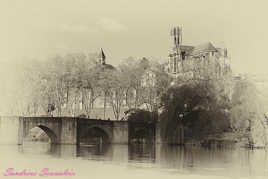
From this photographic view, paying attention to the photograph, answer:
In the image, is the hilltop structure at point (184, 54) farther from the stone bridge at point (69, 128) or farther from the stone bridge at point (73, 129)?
the stone bridge at point (69, 128)

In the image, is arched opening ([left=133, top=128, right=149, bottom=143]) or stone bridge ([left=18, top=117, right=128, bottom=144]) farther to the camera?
arched opening ([left=133, top=128, right=149, bottom=143])

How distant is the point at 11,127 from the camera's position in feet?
146

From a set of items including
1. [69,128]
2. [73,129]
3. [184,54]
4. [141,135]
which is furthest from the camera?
[184,54]

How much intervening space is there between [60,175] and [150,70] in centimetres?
3999

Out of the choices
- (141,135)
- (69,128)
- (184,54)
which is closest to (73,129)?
(69,128)

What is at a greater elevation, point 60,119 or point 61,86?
point 61,86

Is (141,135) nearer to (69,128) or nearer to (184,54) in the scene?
(69,128)

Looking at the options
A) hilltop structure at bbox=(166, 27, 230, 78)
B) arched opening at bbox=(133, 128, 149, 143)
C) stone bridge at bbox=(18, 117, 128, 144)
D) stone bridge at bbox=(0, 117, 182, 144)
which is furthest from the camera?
hilltop structure at bbox=(166, 27, 230, 78)

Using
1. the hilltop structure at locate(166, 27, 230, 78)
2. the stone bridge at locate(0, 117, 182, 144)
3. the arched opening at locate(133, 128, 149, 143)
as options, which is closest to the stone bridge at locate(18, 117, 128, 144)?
the stone bridge at locate(0, 117, 182, 144)

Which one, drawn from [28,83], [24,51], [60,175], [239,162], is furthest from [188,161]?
[28,83]

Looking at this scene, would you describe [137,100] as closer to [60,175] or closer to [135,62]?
[135,62]

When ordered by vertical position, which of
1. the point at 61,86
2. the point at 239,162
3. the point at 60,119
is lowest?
the point at 239,162

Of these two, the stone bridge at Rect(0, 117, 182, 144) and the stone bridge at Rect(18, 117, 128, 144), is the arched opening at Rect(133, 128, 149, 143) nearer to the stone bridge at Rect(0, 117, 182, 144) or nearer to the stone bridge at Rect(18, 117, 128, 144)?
the stone bridge at Rect(0, 117, 182, 144)

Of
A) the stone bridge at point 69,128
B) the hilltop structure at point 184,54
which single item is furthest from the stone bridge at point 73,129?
the hilltop structure at point 184,54
